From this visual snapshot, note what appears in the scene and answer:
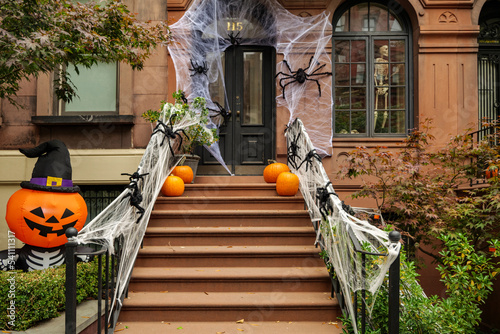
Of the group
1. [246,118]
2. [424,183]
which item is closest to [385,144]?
[424,183]

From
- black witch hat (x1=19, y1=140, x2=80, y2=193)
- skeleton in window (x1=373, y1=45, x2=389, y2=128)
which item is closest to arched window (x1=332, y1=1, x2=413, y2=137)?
skeleton in window (x1=373, y1=45, x2=389, y2=128)

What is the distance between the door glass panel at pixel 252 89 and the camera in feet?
29.4

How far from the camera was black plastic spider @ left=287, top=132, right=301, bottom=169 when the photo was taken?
23.8 ft

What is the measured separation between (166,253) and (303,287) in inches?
68.1

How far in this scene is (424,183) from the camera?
6.41 metres

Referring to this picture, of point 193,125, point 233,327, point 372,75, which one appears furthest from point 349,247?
point 372,75

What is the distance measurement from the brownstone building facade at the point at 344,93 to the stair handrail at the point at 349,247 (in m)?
2.38

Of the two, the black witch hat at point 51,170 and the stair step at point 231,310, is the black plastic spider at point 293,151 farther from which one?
the black witch hat at point 51,170

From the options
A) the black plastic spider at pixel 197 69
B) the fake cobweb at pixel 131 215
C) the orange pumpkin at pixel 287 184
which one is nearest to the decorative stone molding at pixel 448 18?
the orange pumpkin at pixel 287 184

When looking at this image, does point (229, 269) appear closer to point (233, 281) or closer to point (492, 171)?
point (233, 281)

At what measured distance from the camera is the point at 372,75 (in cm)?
868

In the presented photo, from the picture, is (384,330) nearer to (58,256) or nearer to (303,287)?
(303,287)

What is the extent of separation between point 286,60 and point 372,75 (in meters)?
1.73

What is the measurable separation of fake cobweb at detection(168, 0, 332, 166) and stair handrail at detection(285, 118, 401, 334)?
2.00 m
